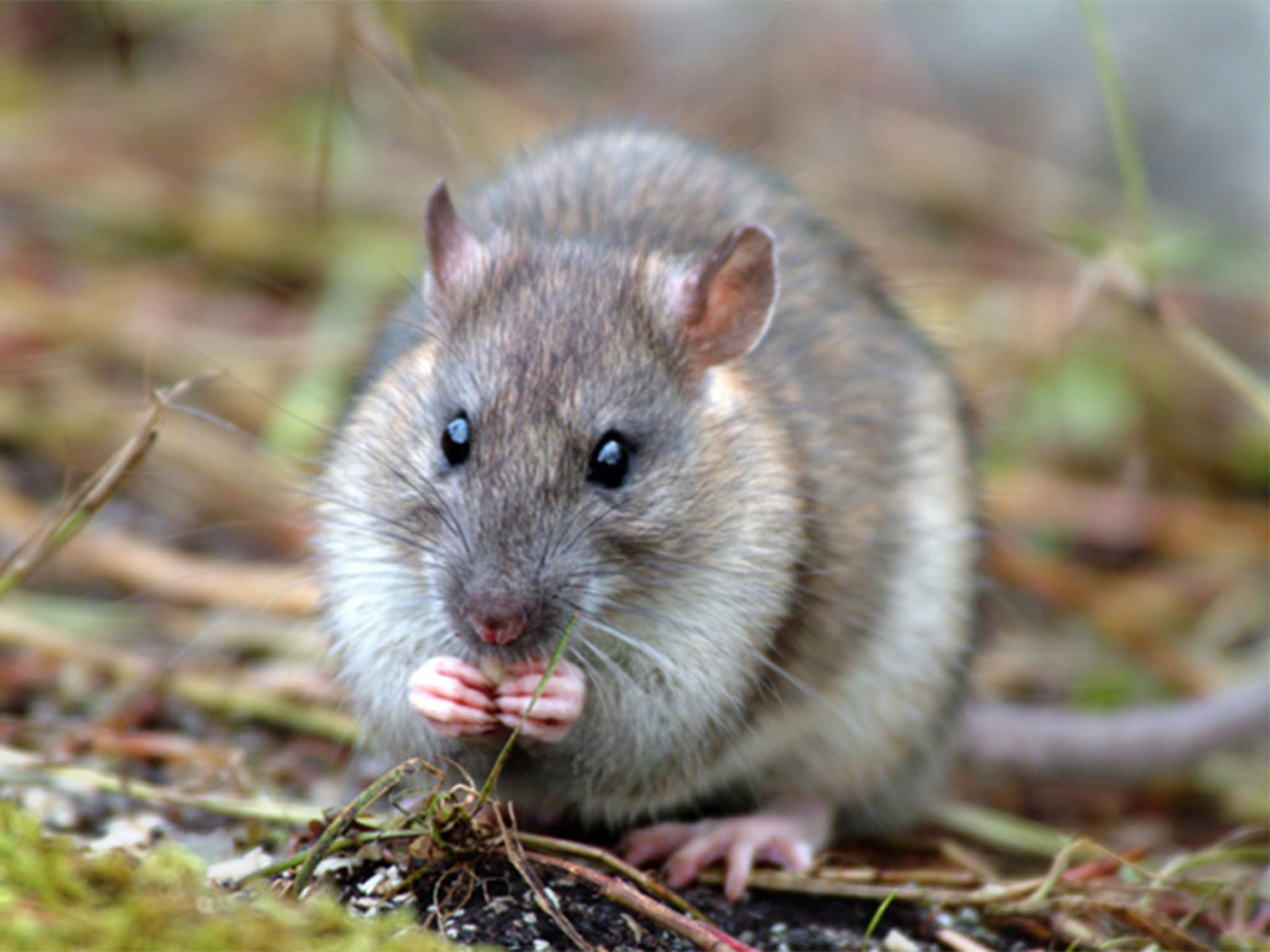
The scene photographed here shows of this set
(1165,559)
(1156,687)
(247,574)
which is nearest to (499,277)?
(247,574)

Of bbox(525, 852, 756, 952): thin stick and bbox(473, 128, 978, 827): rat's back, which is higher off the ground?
bbox(473, 128, 978, 827): rat's back

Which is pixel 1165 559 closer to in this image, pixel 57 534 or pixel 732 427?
pixel 732 427

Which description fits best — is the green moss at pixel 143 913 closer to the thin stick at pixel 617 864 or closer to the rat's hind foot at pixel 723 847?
the thin stick at pixel 617 864

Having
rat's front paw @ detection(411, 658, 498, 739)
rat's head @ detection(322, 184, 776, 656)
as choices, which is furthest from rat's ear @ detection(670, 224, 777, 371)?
rat's front paw @ detection(411, 658, 498, 739)

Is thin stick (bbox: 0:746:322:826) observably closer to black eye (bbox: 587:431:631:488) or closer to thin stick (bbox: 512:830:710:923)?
thin stick (bbox: 512:830:710:923)

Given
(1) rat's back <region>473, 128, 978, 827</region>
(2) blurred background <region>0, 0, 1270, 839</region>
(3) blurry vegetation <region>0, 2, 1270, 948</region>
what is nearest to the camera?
(1) rat's back <region>473, 128, 978, 827</region>

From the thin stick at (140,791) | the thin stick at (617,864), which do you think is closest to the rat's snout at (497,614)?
the thin stick at (617,864)

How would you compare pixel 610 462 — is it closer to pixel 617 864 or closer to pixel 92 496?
pixel 617 864
